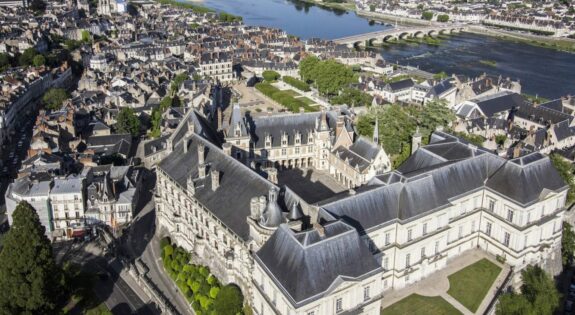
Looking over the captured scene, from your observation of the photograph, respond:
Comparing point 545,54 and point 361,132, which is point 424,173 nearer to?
point 361,132

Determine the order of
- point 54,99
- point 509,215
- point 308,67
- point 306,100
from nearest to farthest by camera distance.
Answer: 1. point 509,215
2. point 54,99
3. point 306,100
4. point 308,67

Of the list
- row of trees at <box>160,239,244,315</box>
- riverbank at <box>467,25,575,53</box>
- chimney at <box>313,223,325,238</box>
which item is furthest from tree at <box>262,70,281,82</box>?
riverbank at <box>467,25,575,53</box>

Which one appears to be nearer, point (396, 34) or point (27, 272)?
point (27, 272)

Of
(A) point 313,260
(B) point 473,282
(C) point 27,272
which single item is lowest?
(B) point 473,282

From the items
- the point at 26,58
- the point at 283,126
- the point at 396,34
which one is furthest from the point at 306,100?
the point at 396,34

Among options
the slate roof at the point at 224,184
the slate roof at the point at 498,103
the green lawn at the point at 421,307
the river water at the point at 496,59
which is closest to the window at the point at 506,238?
the green lawn at the point at 421,307

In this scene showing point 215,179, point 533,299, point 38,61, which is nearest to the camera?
point 533,299

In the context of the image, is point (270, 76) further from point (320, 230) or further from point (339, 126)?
point (320, 230)

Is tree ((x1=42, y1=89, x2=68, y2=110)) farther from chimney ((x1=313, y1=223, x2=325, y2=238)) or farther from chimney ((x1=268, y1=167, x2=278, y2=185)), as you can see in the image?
chimney ((x1=313, y1=223, x2=325, y2=238))
